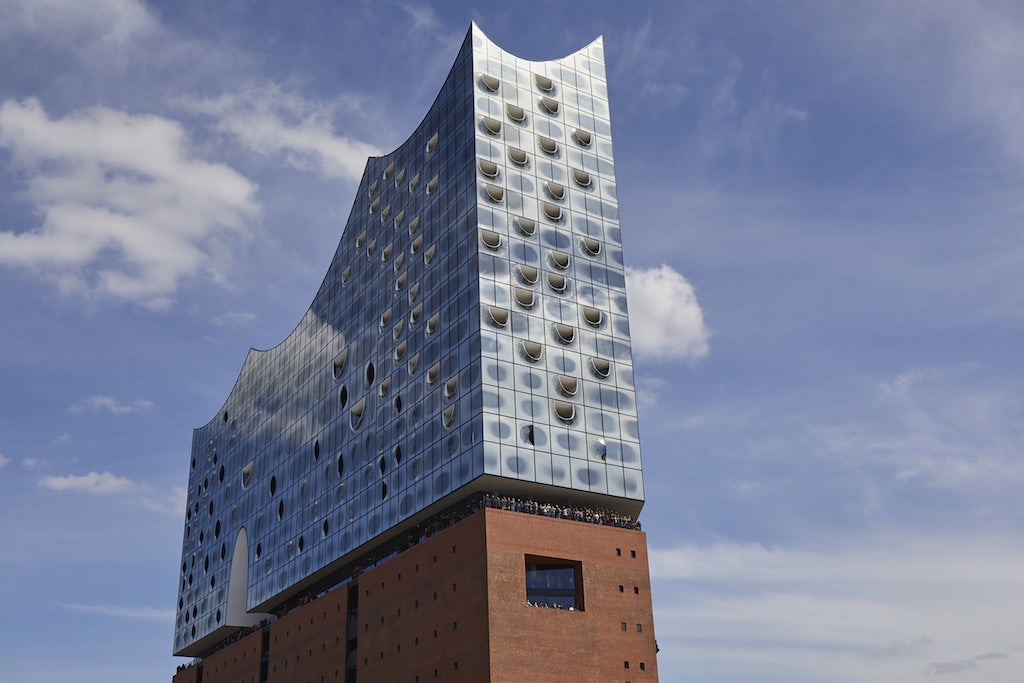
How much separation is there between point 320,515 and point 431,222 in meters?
19.8

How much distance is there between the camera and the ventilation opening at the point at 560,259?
192 ft

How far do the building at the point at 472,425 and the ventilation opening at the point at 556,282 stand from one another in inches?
2.5

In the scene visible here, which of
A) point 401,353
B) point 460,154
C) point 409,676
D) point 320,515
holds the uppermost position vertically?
point 460,154

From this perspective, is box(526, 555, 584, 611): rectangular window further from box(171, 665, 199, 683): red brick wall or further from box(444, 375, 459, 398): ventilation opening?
box(171, 665, 199, 683): red brick wall

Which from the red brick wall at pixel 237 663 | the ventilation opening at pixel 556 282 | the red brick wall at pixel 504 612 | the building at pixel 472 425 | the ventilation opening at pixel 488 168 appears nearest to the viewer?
the red brick wall at pixel 504 612

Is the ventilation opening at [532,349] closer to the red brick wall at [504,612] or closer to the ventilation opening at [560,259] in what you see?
the ventilation opening at [560,259]

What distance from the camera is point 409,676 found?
52.6 metres

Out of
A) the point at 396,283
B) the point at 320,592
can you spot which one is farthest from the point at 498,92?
the point at 320,592

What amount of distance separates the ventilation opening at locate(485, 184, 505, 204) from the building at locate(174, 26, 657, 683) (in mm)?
134

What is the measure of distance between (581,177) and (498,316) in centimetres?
1164

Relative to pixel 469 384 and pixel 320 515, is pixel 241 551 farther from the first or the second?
pixel 469 384

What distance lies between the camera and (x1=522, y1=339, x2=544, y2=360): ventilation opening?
55.1m

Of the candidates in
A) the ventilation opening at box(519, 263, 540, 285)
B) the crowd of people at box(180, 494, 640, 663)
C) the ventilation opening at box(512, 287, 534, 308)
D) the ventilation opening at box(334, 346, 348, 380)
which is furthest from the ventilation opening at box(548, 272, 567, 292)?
the ventilation opening at box(334, 346, 348, 380)

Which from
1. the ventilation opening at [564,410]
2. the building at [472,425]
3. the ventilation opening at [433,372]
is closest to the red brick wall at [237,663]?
the building at [472,425]
